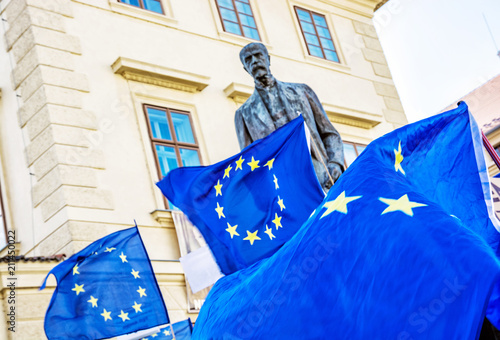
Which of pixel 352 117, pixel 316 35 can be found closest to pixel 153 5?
pixel 316 35

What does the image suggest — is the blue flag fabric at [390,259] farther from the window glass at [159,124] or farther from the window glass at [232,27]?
the window glass at [232,27]

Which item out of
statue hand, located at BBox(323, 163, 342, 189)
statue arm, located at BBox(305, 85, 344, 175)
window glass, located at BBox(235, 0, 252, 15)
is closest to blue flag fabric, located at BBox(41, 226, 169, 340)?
statue arm, located at BBox(305, 85, 344, 175)

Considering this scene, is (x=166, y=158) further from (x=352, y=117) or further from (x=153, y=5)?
(x=352, y=117)

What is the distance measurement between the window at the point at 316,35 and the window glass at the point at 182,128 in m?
4.25

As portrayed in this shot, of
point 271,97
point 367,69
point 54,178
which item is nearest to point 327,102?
point 367,69

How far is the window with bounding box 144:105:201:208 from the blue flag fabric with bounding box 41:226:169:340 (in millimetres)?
4080

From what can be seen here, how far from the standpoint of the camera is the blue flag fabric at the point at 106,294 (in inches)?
347

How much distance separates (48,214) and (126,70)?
262 cm

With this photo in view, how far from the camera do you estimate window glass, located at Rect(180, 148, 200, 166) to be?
44.7 ft

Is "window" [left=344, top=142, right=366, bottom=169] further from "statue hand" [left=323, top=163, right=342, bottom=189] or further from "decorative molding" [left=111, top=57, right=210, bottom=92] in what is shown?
"statue hand" [left=323, top=163, right=342, bottom=189]

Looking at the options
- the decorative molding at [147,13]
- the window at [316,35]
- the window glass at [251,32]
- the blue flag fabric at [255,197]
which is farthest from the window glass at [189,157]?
the blue flag fabric at [255,197]

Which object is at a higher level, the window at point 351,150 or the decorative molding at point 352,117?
the decorative molding at point 352,117

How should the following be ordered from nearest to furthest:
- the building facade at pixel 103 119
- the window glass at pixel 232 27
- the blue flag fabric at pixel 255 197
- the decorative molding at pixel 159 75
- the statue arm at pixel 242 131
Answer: the blue flag fabric at pixel 255 197 → the statue arm at pixel 242 131 → the building facade at pixel 103 119 → the decorative molding at pixel 159 75 → the window glass at pixel 232 27

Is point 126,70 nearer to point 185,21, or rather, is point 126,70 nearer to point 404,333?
point 185,21
